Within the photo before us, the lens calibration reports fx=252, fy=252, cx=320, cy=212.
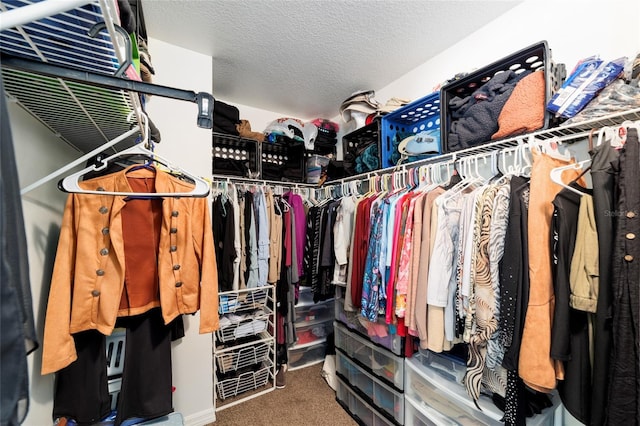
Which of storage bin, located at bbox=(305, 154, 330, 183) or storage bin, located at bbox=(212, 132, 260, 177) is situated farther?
storage bin, located at bbox=(305, 154, 330, 183)

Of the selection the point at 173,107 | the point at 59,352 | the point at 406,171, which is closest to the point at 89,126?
the point at 59,352

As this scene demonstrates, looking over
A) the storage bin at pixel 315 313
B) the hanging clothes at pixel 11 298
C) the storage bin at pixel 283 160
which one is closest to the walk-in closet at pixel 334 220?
the hanging clothes at pixel 11 298

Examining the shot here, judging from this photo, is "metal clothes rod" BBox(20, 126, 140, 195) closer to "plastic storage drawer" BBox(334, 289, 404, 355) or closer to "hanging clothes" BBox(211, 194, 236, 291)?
"hanging clothes" BBox(211, 194, 236, 291)

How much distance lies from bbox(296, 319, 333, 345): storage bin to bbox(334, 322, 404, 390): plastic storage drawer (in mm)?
524

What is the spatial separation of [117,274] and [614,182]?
1590 mm

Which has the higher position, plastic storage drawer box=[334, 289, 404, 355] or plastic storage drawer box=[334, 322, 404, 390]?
plastic storage drawer box=[334, 289, 404, 355]

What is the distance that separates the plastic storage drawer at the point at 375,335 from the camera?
1.47 m

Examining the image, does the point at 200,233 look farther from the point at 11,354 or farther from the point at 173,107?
the point at 173,107

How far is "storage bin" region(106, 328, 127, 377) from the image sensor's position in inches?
42.2

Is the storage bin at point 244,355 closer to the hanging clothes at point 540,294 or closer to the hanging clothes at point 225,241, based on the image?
the hanging clothes at point 225,241

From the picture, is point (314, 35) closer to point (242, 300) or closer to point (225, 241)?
point (225, 241)

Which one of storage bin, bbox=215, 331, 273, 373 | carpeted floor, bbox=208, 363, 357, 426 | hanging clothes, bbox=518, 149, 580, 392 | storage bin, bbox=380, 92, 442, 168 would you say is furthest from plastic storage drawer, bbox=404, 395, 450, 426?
storage bin, bbox=380, 92, 442, 168

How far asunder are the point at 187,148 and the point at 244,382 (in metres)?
1.82

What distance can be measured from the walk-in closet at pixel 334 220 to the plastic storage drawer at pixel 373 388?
0.07ft
